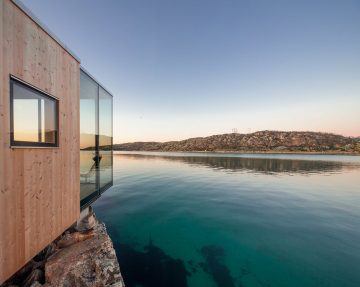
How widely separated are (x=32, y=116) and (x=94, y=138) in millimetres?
3960

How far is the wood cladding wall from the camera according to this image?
3078 mm

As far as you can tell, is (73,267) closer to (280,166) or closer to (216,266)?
(216,266)

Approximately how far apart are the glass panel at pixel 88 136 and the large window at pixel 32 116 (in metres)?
2.20

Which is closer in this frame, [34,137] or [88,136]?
[34,137]

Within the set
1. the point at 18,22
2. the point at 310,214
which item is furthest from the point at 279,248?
the point at 18,22

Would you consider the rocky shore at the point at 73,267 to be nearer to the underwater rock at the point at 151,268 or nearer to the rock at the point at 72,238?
the rock at the point at 72,238

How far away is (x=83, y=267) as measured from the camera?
4.59 m

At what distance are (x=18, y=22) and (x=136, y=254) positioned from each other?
7806mm

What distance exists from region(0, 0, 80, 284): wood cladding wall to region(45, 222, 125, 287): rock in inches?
29.6

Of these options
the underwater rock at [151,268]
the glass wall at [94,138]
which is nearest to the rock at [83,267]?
the underwater rock at [151,268]

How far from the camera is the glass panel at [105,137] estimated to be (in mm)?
8453

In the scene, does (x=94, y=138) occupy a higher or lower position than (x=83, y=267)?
higher

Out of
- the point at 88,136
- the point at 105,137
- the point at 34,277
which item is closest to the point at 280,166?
the point at 105,137

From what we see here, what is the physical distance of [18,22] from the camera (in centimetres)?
336
